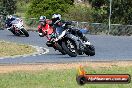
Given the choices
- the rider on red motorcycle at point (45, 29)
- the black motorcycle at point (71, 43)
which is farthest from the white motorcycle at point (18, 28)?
the black motorcycle at point (71, 43)

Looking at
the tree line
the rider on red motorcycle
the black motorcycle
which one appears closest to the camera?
the black motorcycle

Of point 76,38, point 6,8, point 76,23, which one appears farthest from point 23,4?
point 76,38

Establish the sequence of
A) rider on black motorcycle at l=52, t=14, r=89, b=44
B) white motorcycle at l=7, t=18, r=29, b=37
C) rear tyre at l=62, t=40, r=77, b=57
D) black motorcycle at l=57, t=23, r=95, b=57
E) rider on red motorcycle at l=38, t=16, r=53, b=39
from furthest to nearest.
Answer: white motorcycle at l=7, t=18, r=29, b=37 < rider on red motorcycle at l=38, t=16, r=53, b=39 < rider on black motorcycle at l=52, t=14, r=89, b=44 < rear tyre at l=62, t=40, r=77, b=57 < black motorcycle at l=57, t=23, r=95, b=57

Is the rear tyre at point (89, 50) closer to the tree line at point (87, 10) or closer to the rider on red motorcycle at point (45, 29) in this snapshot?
the rider on red motorcycle at point (45, 29)

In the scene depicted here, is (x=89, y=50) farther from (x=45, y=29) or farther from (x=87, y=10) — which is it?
(x=87, y=10)

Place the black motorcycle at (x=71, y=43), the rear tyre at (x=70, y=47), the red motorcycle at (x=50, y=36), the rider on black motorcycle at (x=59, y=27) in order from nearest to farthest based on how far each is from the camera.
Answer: the black motorcycle at (x=71, y=43), the rear tyre at (x=70, y=47), the rider on black motorcycle at (x=59, y=27), the red motorcycle at (x=50, y=36)

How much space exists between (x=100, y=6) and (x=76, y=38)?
2260 centimetres

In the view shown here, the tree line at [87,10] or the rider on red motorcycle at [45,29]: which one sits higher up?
the rider on red motorcycle at [45,29]

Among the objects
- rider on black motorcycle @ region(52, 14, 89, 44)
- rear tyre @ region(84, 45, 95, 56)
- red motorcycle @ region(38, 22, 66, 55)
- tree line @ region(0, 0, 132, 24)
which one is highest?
rider on black motorcycle @ region(52, 14, 89, 44)

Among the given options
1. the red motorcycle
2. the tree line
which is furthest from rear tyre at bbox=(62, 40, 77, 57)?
the tree line

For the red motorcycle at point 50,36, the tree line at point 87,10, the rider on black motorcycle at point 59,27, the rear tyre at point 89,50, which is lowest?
the tree line at point 87,10

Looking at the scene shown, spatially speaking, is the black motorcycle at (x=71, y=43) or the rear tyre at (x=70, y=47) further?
the rear tyre at (x=70, y=47)

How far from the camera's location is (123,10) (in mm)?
35375

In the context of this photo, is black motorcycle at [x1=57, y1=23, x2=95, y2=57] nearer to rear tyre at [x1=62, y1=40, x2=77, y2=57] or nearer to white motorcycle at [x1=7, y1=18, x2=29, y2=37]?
rear tyre at [x1=62, y1=40, x2=77, y2=57]
